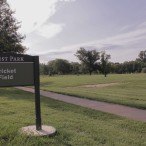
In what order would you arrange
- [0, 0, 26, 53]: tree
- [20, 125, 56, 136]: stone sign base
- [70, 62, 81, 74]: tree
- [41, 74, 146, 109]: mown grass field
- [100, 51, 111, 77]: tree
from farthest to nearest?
1. [70, 62, 81, 74]: tree
2. [100, 51, 111, 77]: tree
3. [0, 0, 26, 53]: tree
4. [41, 74, 146, 109]: mown grass field
5. [20, 125, 56, 136]: stone sign base

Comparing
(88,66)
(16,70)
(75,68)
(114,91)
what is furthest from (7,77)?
(75,68)

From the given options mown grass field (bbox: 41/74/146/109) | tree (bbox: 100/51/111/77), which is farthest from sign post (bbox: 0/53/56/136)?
tree (bbox: 100/51/111/77)

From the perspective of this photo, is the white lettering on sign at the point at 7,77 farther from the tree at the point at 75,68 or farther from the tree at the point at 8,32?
the tree at the point at 75,68

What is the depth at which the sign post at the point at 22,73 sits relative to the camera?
754cm

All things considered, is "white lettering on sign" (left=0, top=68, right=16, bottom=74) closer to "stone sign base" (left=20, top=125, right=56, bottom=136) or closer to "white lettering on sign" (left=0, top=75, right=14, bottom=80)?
"white lettering on sign" (left=0, top=75, right=14, bottom=80)

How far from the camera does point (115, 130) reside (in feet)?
27.3

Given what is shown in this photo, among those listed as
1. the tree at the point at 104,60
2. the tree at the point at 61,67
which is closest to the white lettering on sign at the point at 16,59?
the tree at the point at 104,60

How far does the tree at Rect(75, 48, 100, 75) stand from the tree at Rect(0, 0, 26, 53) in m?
84.4

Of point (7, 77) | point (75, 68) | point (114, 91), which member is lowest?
point (114, 91)

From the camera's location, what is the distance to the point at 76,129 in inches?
326

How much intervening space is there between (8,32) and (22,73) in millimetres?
31083

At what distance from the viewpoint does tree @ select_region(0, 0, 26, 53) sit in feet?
122

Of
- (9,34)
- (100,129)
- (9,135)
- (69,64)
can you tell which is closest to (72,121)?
(100,129)

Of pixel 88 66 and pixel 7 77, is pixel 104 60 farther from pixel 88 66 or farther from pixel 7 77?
pixel 7 77
